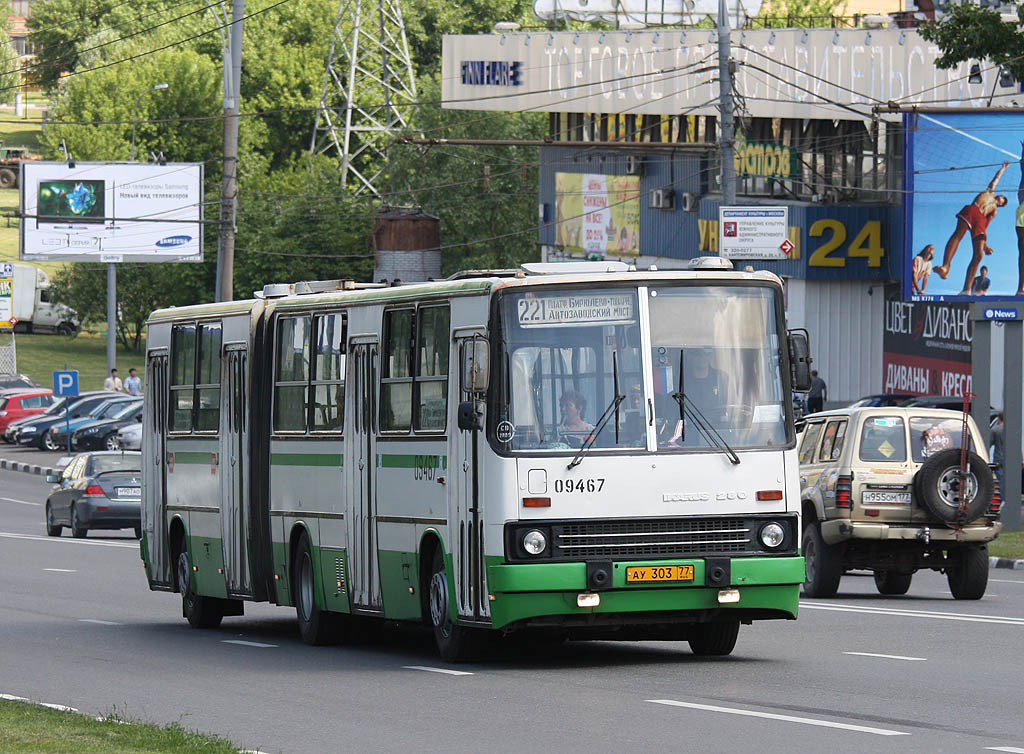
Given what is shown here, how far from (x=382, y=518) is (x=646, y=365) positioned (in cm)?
264

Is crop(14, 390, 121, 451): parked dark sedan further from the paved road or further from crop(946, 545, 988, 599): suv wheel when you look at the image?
crop(946, 545, 988, 599): suv wheel

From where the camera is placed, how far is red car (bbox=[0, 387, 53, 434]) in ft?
224

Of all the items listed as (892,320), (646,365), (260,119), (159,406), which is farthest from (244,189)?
(646,365)

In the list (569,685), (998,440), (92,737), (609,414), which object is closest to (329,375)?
(609,414)

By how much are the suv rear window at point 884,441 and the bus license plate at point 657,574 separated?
299 inches

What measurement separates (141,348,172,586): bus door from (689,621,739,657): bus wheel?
268 inches

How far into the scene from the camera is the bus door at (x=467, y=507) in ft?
46.9

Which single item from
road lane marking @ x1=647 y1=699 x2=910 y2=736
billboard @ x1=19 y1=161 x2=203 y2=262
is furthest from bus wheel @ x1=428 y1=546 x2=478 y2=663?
billboard @ x1=19 y1=161 x2=203 y2=262

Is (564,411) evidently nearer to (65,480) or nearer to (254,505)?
(254,505)

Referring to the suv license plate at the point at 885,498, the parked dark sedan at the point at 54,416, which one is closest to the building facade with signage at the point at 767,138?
the parked dark sedan at the point at 54,416

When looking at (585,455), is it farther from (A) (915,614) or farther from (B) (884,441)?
(B) (884,441)

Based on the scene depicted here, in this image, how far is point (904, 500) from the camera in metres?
21.2

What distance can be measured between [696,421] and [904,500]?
284 inches

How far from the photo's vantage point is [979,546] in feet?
70.1
